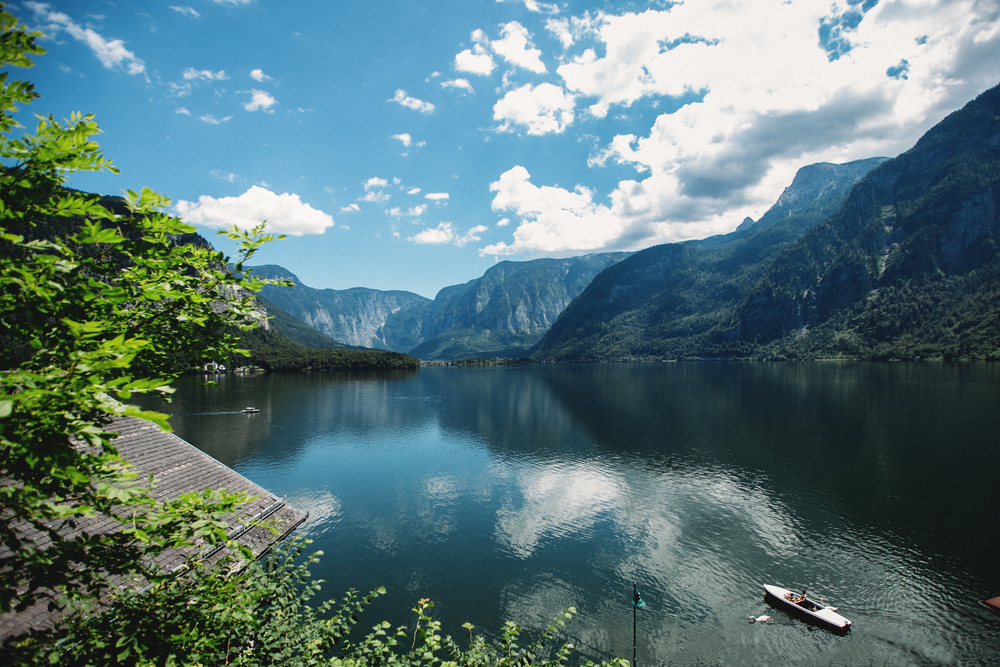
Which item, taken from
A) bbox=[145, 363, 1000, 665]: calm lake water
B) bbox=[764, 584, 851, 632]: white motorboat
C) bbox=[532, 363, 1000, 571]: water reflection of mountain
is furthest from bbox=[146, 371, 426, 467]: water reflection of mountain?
bbox=[764, 584, 851, 632]: white motorboat

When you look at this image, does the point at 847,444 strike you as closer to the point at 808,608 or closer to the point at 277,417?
the point at 808,608

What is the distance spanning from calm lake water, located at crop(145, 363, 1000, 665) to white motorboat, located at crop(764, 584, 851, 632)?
30.2 inches

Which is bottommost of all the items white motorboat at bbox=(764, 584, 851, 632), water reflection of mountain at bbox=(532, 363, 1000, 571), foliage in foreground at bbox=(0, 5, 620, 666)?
water reflection of mountain at bbox=(532, 363, 1000, 571)

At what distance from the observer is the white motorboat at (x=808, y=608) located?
85.7 feet

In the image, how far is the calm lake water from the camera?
26.9 meters

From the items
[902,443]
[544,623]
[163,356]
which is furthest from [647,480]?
[163,356]

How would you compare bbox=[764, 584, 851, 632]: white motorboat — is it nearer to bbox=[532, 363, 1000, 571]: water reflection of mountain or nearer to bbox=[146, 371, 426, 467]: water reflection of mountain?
bbox=[532, 363, 1000, 571]: water reflection of mountain

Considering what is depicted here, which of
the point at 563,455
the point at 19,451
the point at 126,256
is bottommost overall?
the point at 563,455

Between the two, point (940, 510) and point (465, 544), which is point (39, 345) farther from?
point (940, 510)

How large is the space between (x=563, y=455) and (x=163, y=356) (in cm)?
6513

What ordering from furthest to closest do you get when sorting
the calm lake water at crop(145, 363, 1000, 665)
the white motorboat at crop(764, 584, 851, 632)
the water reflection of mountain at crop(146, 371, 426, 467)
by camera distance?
the water reflection of mountain at crop(146, 371, 426, 467)
the calm lake water at crop(145, 363, 1000, 665)
the white motorboat at crop(764, 584, 851, 632)

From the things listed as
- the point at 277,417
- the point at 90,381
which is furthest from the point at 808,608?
the point at 277,417

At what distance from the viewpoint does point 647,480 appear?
5350 centimetres

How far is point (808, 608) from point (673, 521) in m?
14.8
